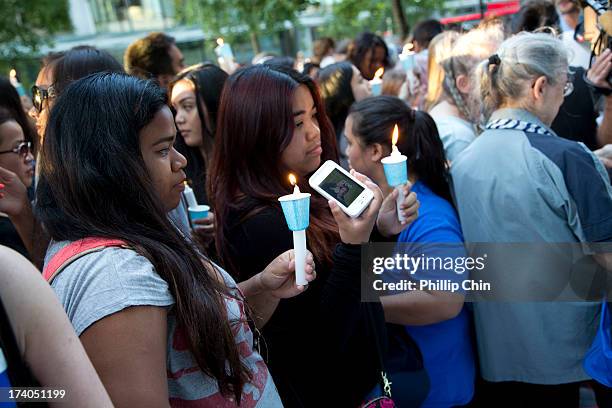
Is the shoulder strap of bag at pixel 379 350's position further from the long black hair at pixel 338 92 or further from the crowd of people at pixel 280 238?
the long black hair at pixel 338 92

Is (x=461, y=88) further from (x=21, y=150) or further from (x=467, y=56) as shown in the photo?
(x=21, y=150)

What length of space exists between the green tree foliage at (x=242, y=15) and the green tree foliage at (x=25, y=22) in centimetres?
450

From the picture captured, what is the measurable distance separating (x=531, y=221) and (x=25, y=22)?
20.9 metres

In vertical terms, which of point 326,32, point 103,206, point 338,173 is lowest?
point 326,32

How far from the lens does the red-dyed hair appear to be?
2100 mm

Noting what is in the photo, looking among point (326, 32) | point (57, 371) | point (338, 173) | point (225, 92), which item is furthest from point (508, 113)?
point (326, 32)

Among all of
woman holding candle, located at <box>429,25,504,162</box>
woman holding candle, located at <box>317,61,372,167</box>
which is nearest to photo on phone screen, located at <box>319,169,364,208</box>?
woman holding candle, located at <box>429,25,504,162</box>

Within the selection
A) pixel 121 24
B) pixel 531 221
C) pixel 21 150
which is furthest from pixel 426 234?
pixel 121 24

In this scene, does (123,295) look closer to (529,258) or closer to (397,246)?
(397,246)

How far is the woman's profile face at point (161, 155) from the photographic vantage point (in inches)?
57.7

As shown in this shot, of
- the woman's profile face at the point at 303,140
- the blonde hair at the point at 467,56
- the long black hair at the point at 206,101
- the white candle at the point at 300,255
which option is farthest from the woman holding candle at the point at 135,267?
the blonde hair at the point at 467,56

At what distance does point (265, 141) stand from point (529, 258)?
1191mm

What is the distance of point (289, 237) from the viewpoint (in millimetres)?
1976

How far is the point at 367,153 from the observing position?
270 centimetres
